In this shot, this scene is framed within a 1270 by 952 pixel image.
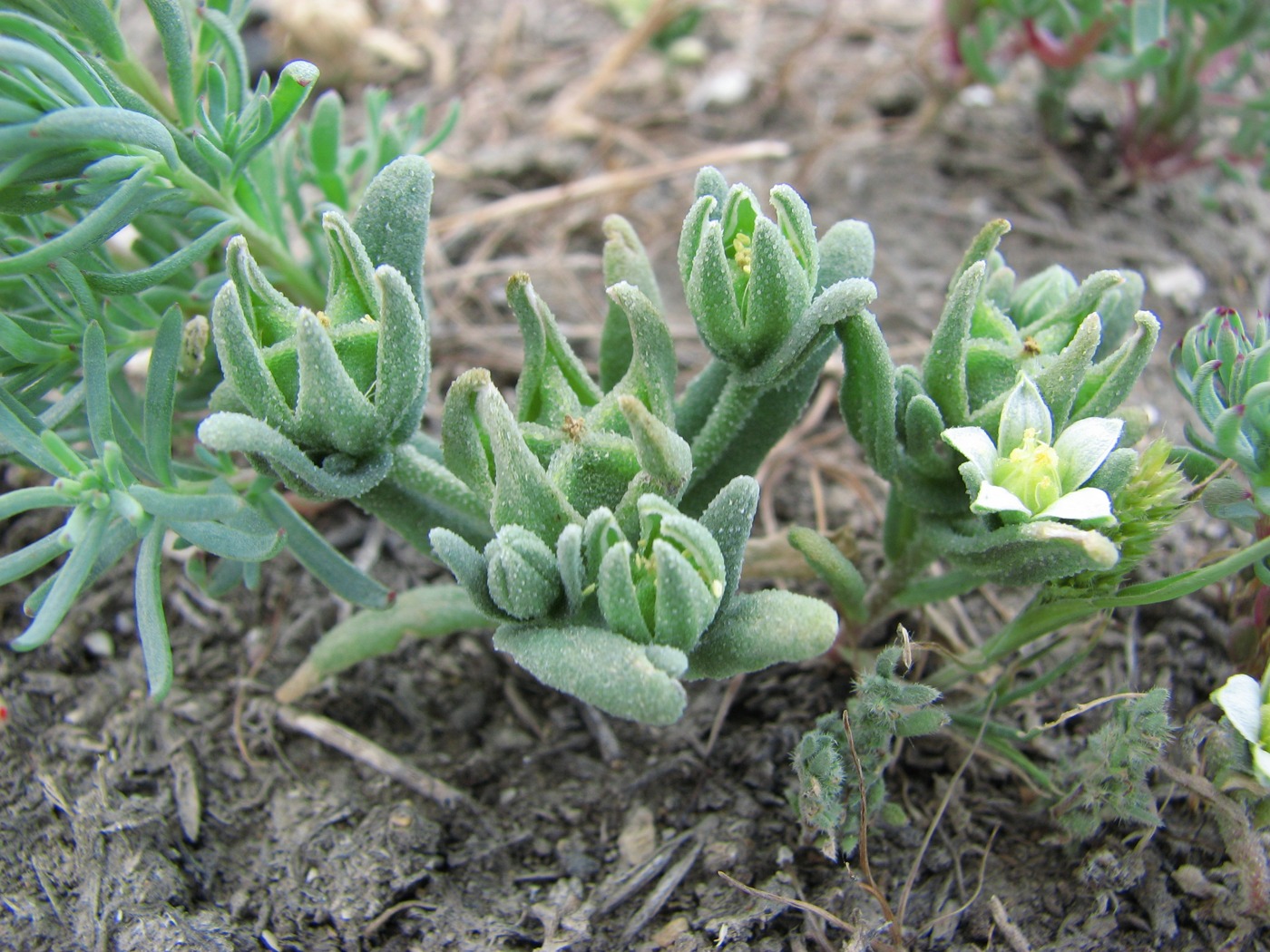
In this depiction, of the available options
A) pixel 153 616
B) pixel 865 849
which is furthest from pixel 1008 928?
pixel 153 616

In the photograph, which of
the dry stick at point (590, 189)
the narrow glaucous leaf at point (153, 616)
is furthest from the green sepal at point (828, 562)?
the dry stick at point (590, 189)

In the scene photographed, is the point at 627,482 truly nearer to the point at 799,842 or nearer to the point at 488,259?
the point at 799,842

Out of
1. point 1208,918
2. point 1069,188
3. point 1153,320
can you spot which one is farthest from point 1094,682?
point 1069,188

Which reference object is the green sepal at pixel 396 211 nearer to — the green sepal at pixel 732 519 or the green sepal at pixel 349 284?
the green sepal at pixel 349 284

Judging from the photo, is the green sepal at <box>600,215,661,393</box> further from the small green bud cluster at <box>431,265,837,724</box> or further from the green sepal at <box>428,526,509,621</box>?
the green sepal at <box>428,526,509,621</box>

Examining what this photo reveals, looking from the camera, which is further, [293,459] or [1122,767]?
[1122,767]

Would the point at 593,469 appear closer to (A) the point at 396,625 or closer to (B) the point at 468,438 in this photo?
(B) the point at 468,438
